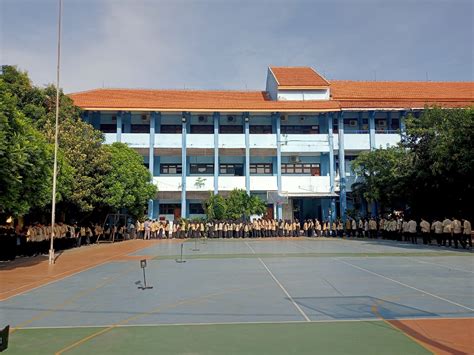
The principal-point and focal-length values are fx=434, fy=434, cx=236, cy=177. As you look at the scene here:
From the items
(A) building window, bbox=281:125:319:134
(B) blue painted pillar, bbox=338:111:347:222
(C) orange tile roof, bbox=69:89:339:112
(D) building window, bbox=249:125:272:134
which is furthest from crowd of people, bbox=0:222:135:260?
(B) blue painted pillar, bbox=338:111:347:222

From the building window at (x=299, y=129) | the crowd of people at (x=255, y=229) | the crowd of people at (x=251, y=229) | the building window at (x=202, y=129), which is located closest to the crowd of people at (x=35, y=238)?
the crowd of people at (x=251, y=229)

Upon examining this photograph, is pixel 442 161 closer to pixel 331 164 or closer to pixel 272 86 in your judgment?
pixel 331 164

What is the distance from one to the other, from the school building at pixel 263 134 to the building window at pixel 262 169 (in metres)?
0.08

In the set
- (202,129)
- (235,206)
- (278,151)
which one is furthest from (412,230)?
(202,129)

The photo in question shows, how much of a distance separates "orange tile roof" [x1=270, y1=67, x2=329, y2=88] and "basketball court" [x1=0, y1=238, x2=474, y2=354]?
24.2m

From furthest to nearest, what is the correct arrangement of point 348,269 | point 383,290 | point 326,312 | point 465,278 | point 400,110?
point 400,110 → point 348,269 → point 465,278 → point 383,290 → point 326,312

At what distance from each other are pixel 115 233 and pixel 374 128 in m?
20.6

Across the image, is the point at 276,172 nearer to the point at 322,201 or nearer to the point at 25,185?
the point at 322,201

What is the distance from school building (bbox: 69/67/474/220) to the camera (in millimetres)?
32188

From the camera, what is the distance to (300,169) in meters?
34.6

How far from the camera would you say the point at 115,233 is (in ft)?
98.2

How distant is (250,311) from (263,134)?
26935 mm

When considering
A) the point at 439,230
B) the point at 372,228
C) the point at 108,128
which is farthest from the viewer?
the point at 108,128

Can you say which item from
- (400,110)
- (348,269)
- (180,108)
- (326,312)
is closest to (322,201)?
(400,110)
